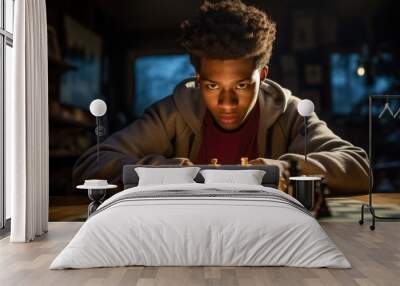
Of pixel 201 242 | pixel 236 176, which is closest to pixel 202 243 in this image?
pixel 201 242

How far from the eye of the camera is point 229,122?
739 cm

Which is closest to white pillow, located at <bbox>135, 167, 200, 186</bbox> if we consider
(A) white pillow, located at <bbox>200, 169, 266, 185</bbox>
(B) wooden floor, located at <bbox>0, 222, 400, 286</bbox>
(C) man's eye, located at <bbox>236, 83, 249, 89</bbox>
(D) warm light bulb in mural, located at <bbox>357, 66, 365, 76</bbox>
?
(A) white pillow, located at <bbox>200, 169, 266, 185</bbox>

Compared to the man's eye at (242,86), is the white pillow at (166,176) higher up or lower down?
lower down

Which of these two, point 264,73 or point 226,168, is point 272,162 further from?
point 264,73

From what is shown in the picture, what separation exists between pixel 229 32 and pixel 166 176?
7.21 ft

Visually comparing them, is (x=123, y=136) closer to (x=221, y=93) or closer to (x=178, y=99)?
(x=178, y=99)

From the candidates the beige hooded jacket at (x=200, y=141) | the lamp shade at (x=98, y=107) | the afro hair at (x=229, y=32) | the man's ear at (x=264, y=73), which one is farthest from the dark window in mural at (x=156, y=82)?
the man's ear at (x=264, y=73)

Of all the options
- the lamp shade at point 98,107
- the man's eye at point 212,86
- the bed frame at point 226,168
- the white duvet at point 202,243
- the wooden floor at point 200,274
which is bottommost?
the wooden floor at point 200,274

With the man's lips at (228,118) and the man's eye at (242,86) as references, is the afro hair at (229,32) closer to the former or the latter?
the man's eye at (242,86)

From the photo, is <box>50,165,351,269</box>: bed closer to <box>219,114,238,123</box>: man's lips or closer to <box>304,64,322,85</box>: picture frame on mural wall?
<box>219,114,238,123</box>: man's lips

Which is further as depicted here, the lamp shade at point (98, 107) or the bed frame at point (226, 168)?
the lamp shade at point (98, 107)

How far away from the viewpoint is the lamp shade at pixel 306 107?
7031 millimetres

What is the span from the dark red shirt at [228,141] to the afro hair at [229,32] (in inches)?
29.7

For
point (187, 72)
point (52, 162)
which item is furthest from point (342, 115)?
point (52, 162)
